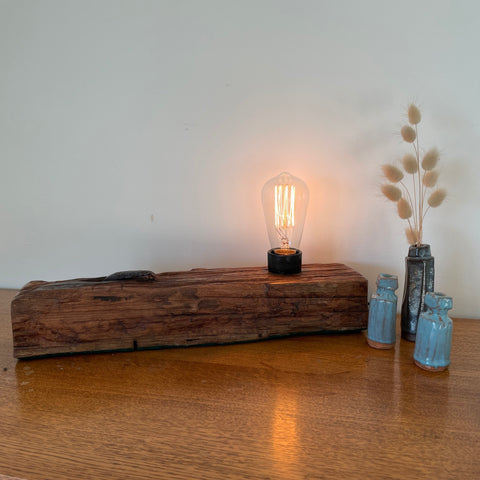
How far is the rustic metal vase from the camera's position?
0.78m

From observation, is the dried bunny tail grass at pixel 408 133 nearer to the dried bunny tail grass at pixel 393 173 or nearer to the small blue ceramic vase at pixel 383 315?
the dried bunny tail grass at pixel 393 173

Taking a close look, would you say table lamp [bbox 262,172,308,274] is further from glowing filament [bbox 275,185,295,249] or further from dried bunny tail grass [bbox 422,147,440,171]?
dried bunny tail grass [bbox 422,147,440,171]

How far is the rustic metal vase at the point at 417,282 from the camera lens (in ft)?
2.55

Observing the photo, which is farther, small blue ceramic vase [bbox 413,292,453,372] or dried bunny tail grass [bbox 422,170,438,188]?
dried bunny tail grass [bbox 422,170,438,188]

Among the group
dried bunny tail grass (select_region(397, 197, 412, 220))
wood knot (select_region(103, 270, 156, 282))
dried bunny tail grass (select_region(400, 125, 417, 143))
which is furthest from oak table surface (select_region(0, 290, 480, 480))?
dried bunny tail grass (select_region(400, 125, 417, 143))

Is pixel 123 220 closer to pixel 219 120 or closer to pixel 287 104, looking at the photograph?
pixel 219 120

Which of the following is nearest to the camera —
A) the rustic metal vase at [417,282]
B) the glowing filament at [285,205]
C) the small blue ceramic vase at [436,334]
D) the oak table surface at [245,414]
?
the oak table surface at [245,414]

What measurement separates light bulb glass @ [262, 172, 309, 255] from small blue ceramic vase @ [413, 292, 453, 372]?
30 centimetres

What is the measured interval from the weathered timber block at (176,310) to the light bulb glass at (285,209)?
0.12 metres

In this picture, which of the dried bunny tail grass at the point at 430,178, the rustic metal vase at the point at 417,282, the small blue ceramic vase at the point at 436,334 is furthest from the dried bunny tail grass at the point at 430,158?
the small blue ceramic vase at the point at 436,334

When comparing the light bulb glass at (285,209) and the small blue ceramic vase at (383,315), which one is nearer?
the small blue ceramic vase at (383,315)

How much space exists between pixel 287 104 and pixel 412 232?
1.23ft

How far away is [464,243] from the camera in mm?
913

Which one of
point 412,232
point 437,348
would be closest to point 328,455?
point 437,348
